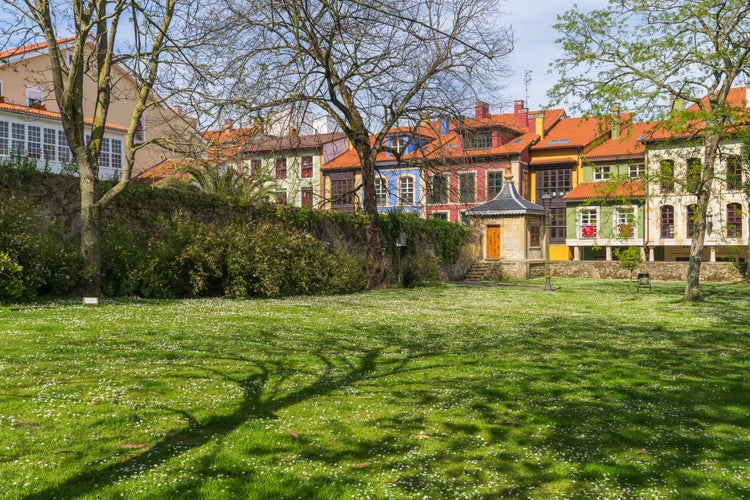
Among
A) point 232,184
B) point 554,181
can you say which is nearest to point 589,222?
point 554,181

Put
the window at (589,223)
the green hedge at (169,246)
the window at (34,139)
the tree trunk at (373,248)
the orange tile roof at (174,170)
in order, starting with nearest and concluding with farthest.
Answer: the green hedge at (169,246) → the orange tile roof at (174,170) → the tree trunk at (373,248) → the window at (34,139) → the window at (589,223)

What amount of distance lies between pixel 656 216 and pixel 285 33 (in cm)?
3828

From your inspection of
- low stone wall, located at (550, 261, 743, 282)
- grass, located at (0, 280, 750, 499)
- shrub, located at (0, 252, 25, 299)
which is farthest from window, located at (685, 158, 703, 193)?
shrub, located at (0, 252, 25, 299)

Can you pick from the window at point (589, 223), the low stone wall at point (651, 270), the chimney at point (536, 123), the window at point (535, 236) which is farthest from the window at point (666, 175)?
the chimney at point (536, 123)

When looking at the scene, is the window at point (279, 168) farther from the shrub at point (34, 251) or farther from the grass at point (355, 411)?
the grass at point (355, 411)

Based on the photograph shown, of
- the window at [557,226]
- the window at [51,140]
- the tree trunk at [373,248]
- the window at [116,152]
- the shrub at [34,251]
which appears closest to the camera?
the shrub at [34,251]

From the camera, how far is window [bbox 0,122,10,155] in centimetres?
3597

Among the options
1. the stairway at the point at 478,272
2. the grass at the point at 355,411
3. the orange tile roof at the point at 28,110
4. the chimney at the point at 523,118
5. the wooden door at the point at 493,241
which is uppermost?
the chimney at the point at 523,118

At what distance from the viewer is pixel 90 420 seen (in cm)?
604

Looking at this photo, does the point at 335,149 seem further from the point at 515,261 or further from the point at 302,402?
the point at 302,402

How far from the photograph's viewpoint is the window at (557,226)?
54.4 m

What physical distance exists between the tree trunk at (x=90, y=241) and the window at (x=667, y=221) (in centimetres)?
4484

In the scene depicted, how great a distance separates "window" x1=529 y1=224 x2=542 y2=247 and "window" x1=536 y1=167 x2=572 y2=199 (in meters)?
13.6

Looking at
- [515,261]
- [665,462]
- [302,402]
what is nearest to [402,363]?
[302,402]
